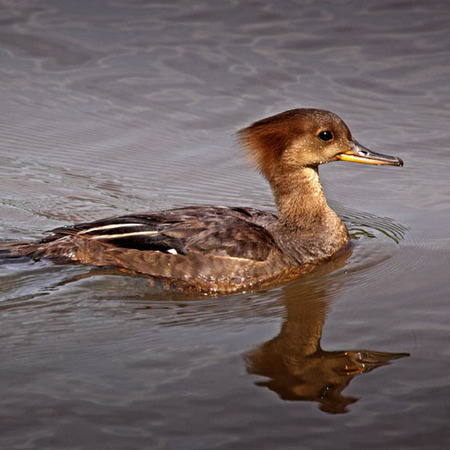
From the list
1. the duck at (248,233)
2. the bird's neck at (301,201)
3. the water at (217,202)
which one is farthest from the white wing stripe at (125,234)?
the bird's neck at (301,201)

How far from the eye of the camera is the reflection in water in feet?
16.3

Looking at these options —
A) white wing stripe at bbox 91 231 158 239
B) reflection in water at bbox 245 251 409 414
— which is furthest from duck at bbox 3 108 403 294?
reflection in water at bbox 245 251 409 414

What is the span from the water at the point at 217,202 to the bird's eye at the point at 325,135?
102cm

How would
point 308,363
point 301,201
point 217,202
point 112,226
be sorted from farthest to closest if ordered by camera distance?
point 217,202, point 301,201, point 112,226, point 308,363

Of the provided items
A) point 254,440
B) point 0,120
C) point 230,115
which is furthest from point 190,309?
point 0,120

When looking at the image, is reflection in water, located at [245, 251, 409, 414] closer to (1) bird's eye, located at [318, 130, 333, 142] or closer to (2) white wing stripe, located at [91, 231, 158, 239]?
(2) white wing stripe, located at [91, 231, 158, 239]

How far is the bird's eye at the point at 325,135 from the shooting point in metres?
7.71

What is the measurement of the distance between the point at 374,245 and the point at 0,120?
5.18 metres

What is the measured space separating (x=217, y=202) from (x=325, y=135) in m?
1.77

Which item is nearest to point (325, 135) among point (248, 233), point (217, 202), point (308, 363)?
point (248, 233)

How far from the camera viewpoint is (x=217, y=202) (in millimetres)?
9078

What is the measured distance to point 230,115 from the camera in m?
10.6

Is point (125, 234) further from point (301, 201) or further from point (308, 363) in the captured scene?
point (308, 363)

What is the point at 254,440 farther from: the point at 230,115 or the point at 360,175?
the point at 230,115
